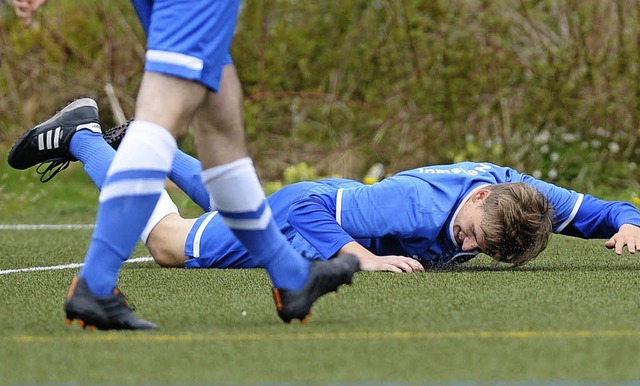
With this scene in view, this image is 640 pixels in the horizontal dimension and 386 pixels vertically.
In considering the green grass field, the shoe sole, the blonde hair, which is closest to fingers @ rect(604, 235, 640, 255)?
the green grass field

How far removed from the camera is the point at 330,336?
3.13 m

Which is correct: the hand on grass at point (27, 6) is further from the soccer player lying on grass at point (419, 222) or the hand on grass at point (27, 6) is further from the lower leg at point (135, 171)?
the soccer player lying on grass at point (419, 222)

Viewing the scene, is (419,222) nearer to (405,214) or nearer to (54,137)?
(405,214)

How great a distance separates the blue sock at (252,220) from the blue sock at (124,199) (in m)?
0.23

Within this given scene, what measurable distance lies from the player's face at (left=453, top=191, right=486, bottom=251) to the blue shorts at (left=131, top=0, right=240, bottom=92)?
1515 mm

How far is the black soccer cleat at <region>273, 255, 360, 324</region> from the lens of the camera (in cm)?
337

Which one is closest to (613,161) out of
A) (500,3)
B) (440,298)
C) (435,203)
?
(500,3)

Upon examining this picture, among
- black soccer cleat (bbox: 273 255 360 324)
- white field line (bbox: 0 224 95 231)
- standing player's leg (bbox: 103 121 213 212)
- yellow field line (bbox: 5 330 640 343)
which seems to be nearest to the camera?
yellow field line (bbox: 5 330 640 343)

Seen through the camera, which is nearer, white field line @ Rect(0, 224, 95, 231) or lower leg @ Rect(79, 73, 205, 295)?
lower leg @ Rect(79, 73, 205, 295)

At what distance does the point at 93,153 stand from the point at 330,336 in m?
2.33

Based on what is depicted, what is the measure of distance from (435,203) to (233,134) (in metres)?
1.34

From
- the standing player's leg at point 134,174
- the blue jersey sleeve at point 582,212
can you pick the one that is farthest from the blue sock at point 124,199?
the blue jersey sleeve at point 582,212

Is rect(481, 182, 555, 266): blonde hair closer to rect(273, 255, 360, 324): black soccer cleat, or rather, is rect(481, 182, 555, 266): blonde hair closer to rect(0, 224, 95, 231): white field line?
rect(273, 255, 360, 324): black soccer cleat

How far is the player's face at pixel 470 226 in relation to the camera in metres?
4.46
